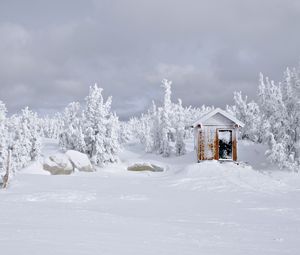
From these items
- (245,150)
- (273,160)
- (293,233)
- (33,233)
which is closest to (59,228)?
(33,233)

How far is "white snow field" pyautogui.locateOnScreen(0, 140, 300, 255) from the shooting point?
7383mm

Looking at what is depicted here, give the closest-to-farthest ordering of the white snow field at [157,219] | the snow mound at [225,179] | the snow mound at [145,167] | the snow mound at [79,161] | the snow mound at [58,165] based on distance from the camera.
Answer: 1. the white snow field at [157,219]
2. the snow mound at [225,179]
3. the snow mound at [58,165]
4. the snow mound at [79,161]
5. the snow mound at [145,167]

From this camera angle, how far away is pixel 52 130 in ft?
453

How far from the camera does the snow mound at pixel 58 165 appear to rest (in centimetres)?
3344

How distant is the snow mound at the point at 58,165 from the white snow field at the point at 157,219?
8.77 m

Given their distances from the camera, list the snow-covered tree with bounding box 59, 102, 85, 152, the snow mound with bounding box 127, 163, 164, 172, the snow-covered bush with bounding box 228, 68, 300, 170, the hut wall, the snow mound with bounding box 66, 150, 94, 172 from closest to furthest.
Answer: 1. the snow-covered bush with bounding box 228, 68, 300, 170
2. the hut wall
3. the snow mound with bounding box 66, 150, 94, 172
4. the snow mound with bounding box 127, 163, 164, 172
5. the snow-covered tree with bounding box 59, 102, 85, 152

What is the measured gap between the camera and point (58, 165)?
3378cm

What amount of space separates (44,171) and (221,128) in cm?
1690

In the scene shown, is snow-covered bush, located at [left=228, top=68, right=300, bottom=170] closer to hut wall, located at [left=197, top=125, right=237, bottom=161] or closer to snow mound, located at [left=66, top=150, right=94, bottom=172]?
hut wall, located at [left=197, top=125, right=237, bottom=161]

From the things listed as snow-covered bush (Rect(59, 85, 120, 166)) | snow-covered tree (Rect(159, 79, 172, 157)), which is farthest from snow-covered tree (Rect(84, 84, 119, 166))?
snow-covered tree (Rect(159, 79, 172, 157))

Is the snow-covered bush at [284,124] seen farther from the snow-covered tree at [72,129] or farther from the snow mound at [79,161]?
the snow-covered tree at [72,129]

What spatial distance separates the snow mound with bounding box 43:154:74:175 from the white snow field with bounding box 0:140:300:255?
877 cm

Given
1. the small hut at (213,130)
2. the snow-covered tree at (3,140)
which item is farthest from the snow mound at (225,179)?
the snow-covered tree at (3,140)

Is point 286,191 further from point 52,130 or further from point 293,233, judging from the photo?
point 52,130
